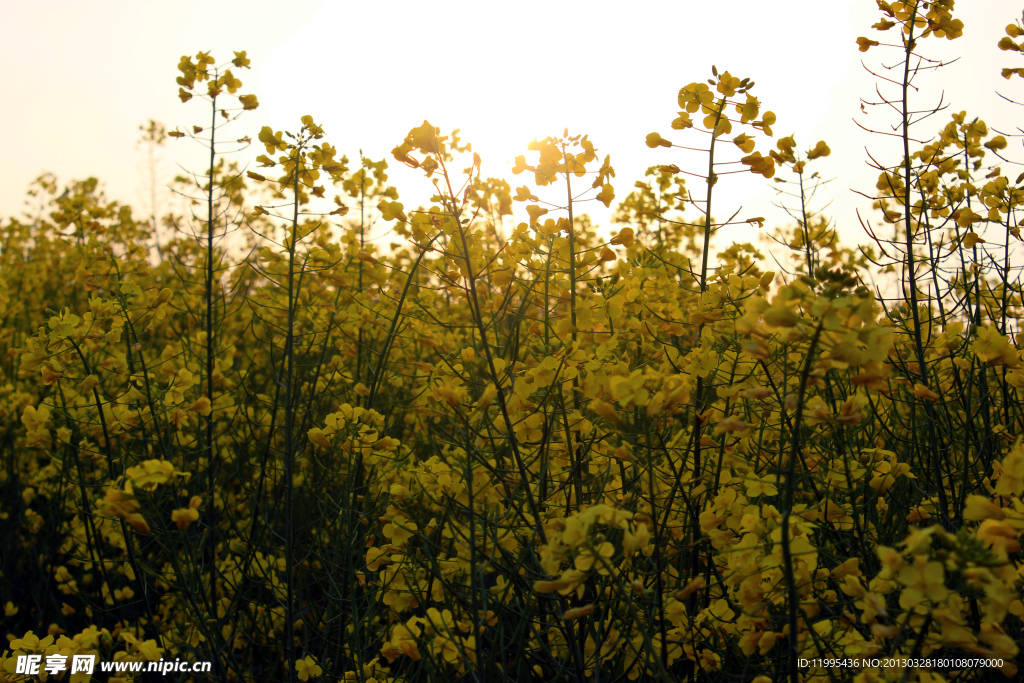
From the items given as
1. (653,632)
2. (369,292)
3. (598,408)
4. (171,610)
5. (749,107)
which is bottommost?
(171,610)

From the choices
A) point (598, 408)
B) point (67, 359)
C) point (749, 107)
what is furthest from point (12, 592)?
point (749, 107)

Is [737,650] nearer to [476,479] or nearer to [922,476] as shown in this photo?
[476,479]

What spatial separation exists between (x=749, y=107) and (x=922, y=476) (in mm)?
1634

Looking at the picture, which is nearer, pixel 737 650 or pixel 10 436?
pixel 737 650

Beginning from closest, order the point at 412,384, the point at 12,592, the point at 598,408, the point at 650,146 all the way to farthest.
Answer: the point at 598,408 < the point at 650,146 < the point at 12,592 < the point at 412,384

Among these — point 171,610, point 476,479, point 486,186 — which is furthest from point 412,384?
point 476,479

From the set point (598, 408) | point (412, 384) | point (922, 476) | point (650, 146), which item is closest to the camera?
point (598, 408)

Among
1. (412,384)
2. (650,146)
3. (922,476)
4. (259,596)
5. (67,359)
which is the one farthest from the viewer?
(412,384)

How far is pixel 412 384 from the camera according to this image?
12.1 ft

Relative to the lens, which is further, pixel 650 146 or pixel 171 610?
pixel 171 610

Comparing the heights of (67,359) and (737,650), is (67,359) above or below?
above

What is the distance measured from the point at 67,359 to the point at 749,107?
229 centimetres

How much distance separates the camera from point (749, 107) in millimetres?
1733

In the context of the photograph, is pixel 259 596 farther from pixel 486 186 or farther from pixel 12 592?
pixel 486 186
